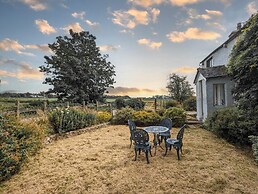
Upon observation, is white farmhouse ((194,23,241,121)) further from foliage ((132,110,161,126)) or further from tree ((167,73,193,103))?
tree ((167,73,193,103))

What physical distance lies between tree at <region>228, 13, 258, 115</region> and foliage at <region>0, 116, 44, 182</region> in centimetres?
829

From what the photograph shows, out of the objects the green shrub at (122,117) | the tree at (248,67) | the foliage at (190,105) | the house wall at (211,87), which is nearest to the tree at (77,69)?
the green shrub at (122,117)

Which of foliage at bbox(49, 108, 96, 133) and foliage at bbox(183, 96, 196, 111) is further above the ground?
foliage at bbox(183, 96, 196, 111)

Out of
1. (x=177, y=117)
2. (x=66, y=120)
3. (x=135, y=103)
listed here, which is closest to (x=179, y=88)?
(x=135, y=103)

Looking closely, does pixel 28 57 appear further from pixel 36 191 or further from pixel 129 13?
pixel 36 191

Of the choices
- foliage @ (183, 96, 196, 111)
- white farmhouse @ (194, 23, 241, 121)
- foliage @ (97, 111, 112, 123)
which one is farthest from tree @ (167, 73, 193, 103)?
foliage @ (97, 111, 112, 123)

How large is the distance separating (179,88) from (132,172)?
22.6 metres

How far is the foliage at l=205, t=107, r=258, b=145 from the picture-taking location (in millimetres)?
7590

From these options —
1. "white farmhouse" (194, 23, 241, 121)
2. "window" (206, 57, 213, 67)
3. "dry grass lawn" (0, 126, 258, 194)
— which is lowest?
"dry grass lawn" (0, 126, 258, 194)

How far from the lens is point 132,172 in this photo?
16.1 feet

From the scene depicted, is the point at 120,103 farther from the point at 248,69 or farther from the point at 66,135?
the point at 248,69

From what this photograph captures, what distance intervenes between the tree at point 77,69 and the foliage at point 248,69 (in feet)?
67.1

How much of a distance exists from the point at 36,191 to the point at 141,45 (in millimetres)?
11750

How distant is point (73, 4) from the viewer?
32.3ft
